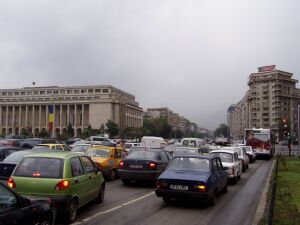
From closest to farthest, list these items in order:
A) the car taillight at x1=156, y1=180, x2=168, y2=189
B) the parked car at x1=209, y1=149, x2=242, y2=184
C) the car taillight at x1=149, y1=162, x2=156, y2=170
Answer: the car taillight at x1=156, y1=180, x2=168, y2=189 → the car taillight at x1=149, y1=162, x2=156, y2=170 → the parked car at x1=209, y1=149, x2=242, y2=184

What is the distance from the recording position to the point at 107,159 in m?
18.1

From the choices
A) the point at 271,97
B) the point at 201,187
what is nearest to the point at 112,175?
the point at 201,187

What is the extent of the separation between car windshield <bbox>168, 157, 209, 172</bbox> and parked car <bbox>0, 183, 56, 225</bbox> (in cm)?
612

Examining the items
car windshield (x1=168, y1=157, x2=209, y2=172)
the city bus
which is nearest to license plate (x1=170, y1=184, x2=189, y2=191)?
car windshield (x1=168, y1=157, x2=209, y2=172)

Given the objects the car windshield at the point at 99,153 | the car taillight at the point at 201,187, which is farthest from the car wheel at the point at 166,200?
the car windshield at the point at 99,153

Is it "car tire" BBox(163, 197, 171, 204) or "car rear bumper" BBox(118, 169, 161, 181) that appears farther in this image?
"car rear bumper" BBox(118, 169, 161, 181)

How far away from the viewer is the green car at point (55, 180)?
Result: 29.6 ft

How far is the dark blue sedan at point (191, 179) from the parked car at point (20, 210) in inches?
200

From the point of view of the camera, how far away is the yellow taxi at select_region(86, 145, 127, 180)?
17812 millimetres

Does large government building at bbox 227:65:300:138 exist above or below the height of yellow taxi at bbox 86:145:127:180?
above

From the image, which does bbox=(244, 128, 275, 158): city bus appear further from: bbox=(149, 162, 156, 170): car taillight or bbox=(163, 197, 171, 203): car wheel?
bbox=(163, 197, 171, 203): car wheel

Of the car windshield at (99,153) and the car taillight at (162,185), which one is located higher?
the car windshield at (99,153)

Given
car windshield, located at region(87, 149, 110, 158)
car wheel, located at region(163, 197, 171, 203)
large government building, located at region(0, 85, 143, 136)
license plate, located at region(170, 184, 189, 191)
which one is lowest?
car wheel, located at region(163, 197, 171, 203)

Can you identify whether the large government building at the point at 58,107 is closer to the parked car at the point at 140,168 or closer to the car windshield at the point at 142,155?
the car windshield at the point at 142,155
